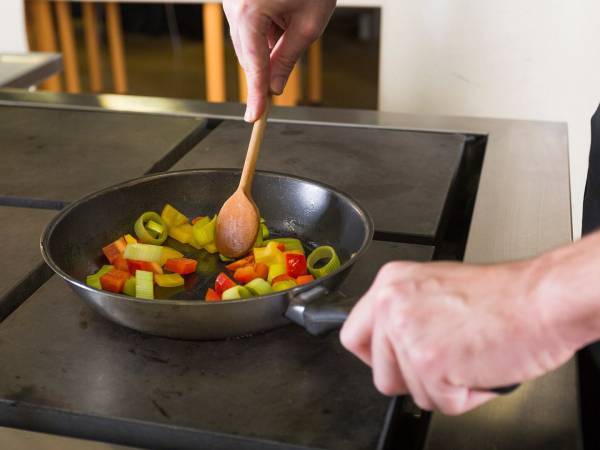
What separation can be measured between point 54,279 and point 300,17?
499 mm

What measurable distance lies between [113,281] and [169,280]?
6 cm

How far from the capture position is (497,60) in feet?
8.30

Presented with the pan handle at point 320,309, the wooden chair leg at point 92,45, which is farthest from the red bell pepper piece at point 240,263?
the wooden chair leg at point 92,45

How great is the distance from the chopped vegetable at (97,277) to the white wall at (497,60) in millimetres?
1487

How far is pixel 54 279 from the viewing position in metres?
0.91

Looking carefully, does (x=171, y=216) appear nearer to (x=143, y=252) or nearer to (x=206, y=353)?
(x=143, y=252)

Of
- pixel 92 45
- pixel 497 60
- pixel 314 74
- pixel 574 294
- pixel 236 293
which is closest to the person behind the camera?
pixel 574 294

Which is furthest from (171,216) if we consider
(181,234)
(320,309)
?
(320,309)

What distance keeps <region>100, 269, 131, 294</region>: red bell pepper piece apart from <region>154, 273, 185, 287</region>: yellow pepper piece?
3 cm

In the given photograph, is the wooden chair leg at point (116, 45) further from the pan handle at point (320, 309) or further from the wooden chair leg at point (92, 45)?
the pan handle at point (320, 309)

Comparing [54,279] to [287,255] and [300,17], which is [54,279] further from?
[300,17]

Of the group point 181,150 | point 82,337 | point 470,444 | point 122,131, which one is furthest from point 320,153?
point 470,444

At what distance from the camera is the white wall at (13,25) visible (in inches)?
124

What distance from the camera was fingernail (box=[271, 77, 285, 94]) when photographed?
1.10 meters
